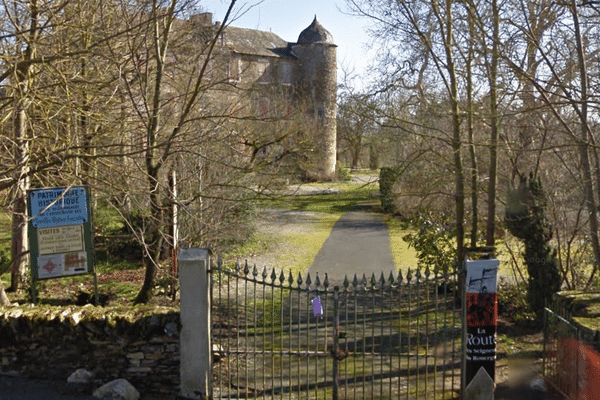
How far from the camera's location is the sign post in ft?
27.5

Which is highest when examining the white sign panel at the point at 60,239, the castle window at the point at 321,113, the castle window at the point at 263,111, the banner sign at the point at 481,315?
the castle window at the point at 321,113

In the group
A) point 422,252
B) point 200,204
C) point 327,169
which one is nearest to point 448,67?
point 422,252

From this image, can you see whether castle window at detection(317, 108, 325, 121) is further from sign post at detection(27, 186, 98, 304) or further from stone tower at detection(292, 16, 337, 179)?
sign post at detection(27, 186, 98, 304)

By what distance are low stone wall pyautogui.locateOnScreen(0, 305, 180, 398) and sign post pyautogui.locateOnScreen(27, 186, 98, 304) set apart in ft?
5.59

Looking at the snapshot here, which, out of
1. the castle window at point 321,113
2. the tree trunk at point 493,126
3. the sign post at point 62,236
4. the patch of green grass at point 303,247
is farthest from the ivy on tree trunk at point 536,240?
the castle window at point 321,113

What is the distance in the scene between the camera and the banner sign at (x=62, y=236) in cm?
838

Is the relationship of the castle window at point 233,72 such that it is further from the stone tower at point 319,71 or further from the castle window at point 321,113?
the stone tower at point 319,71

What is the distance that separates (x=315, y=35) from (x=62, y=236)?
3964 centimetres

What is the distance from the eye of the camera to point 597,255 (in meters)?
8.48

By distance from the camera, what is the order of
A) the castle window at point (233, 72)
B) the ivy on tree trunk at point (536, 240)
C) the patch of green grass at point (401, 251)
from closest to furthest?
1. the castle window at point (233, 72)
2. the ivy on tree trunk at point (536, 240)
3. the patch of green grass at point (401, 251)

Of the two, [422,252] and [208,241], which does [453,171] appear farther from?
[208,241]

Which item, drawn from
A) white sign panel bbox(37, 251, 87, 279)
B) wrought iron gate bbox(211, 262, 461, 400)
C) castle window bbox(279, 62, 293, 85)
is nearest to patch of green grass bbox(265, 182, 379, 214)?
castle window bbox(279, 62, 293, 85)

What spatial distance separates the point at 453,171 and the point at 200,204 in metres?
4.81

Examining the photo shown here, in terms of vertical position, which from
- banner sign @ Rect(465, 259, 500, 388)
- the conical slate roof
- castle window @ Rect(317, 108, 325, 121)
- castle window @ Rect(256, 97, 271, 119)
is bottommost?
banner sign @ Rect(465, 259, 500, 388)
